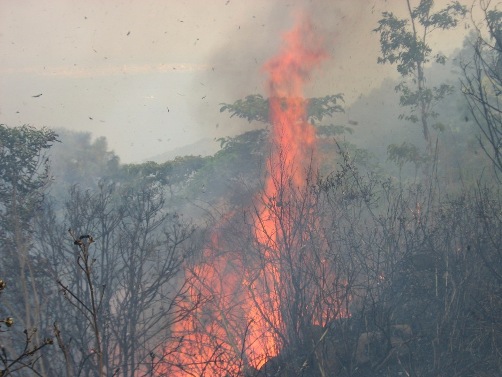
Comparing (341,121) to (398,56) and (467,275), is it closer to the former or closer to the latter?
(398,56)

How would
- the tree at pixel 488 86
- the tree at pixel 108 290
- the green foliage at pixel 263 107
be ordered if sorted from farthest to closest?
the green foliage at pixel 263 107 < the tree at pixel 108 290 < the tree at pixel 488 86

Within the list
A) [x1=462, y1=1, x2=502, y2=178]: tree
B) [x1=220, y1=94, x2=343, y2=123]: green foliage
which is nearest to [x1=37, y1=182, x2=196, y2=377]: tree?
[x1=462, y1=1, x2=502, y2=178]: tree

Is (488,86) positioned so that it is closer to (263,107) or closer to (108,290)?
(263,107)

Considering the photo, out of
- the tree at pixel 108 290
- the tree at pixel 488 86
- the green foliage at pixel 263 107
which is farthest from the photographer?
the green foliage at pixel 263 107

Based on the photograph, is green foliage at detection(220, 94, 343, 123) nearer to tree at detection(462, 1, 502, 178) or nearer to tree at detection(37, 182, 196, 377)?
tree at detection(462, 1, 502, 178)

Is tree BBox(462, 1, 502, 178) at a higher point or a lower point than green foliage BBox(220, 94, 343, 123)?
lower

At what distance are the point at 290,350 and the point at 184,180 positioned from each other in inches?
877

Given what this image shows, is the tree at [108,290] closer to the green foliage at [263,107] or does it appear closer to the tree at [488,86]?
the tree at [488,86]

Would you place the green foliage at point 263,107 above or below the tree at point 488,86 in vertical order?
above

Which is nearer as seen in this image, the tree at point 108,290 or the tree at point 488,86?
the tree at point 488,86

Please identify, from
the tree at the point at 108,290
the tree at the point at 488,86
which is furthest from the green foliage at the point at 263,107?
the tree at the point at 108,290

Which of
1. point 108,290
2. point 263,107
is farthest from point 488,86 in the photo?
point 108,290

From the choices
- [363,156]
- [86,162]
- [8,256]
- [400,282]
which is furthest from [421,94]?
[86,162]

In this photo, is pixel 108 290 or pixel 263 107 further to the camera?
pixel 263 107
